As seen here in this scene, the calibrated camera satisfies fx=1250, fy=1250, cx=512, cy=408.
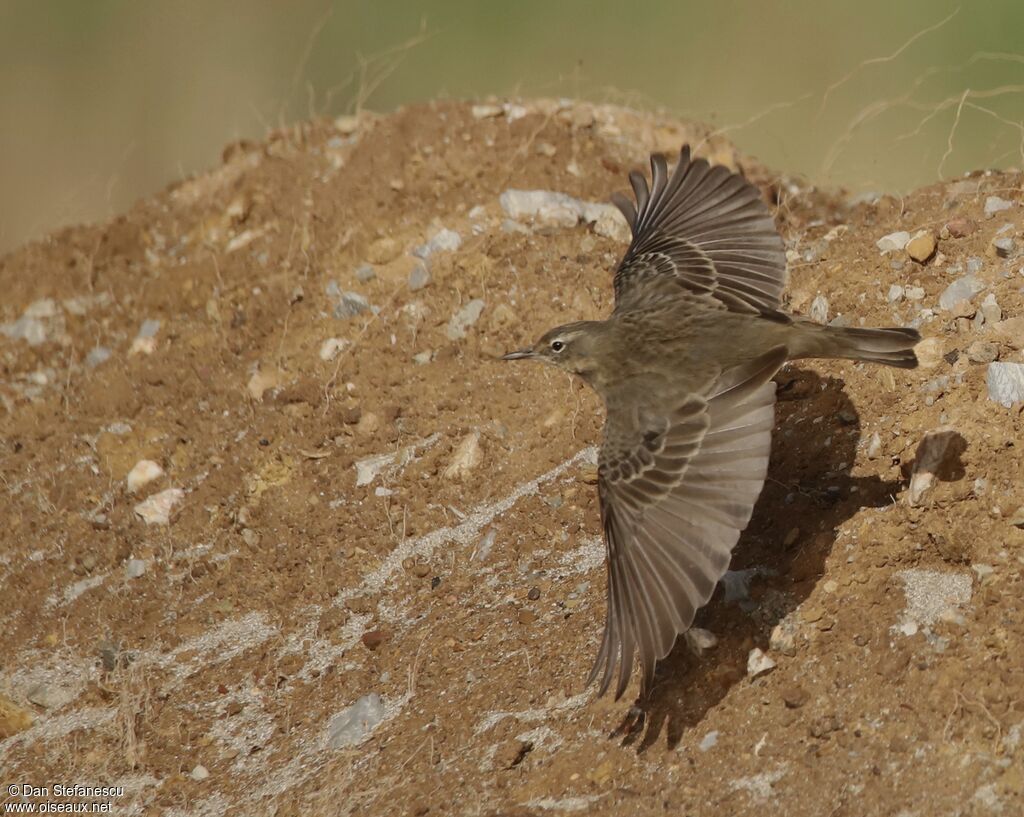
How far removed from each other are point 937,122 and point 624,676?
8.75 metres

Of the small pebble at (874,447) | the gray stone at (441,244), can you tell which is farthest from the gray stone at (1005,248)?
the gray stone at (441,244)

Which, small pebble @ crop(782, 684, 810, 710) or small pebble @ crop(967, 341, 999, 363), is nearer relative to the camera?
small pebble @ crop(782, 684, 810, 710)

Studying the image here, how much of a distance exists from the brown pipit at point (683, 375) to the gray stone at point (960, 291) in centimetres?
77

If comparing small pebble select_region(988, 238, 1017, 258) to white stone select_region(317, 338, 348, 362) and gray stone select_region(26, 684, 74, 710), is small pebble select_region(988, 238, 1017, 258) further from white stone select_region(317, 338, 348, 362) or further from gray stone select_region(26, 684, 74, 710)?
gray stone select_region(26, 684, 74, 710)

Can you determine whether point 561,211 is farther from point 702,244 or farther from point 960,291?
point 960,291

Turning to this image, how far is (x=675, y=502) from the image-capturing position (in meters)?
4.86

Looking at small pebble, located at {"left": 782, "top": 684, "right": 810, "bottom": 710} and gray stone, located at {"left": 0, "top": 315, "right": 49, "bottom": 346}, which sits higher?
gray stone, located at {"left": 0, "top": 315, "right": 49, "bottom": 346}

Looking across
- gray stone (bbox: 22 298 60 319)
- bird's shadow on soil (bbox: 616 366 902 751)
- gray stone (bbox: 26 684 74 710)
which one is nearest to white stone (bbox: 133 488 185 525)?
gray stone (bbox: 26 684 74 710)

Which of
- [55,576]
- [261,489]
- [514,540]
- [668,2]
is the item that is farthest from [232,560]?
[668,2]

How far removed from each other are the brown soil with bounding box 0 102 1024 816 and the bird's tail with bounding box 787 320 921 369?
51 centimetres

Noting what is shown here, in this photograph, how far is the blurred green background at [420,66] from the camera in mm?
11648

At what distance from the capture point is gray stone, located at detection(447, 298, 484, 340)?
278 inches

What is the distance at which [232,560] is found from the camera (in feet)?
20.7

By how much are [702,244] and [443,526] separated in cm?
190
